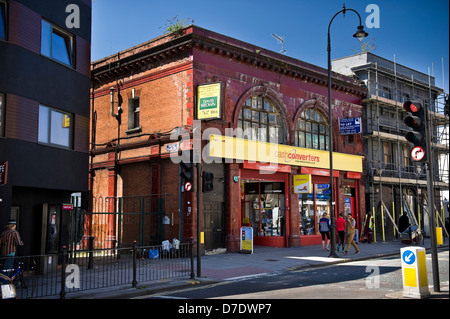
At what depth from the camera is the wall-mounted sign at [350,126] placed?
2652 cm

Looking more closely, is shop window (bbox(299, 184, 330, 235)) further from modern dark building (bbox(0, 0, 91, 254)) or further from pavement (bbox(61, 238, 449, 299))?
modern dark building (bbox(0, 0, 91, 254))

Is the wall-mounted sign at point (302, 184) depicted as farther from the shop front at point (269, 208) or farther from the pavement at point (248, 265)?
the pavement at point (248, 265)

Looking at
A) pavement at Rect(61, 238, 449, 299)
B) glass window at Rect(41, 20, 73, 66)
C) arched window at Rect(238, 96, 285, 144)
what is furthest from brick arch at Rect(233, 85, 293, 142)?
glass window at Rect(41, 20, 73, 66)

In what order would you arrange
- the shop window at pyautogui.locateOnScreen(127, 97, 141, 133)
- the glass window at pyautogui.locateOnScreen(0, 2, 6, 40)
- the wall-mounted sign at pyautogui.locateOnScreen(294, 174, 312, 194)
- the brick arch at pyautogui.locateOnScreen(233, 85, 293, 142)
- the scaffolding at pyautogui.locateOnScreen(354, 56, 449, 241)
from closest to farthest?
the glass window at pyautogui.locateOnScreen(0, 2, 6, 40) < the brick arch at pyautogui.locateOnScreen(233, 85, 293, 142) < the shop window at pyautogui.locateOnScreen(127, 97, 141, 133) < the wall-mounted sign at pyautogui.locateOnScreen(294, 174, 312, 194) < the scaffolding at pyautogui.locateOnScreen(354, 56, 449, 241)

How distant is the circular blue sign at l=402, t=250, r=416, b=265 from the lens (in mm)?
9680

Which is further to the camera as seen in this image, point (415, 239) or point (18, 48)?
point (415, 239)

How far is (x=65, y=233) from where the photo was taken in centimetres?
1616

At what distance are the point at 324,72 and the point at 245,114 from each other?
7.36 meters

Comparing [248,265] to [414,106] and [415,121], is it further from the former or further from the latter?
[414,106]

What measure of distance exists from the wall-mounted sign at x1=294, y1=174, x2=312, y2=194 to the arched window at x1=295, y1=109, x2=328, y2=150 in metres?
2.34

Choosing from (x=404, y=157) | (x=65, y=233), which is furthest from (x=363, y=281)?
(x=404, y=157)

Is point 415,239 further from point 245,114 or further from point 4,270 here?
point 4,270

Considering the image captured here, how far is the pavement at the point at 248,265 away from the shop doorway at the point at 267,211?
125 centimetres

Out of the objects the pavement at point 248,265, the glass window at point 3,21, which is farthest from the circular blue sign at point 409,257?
the glass window at point 3,21
